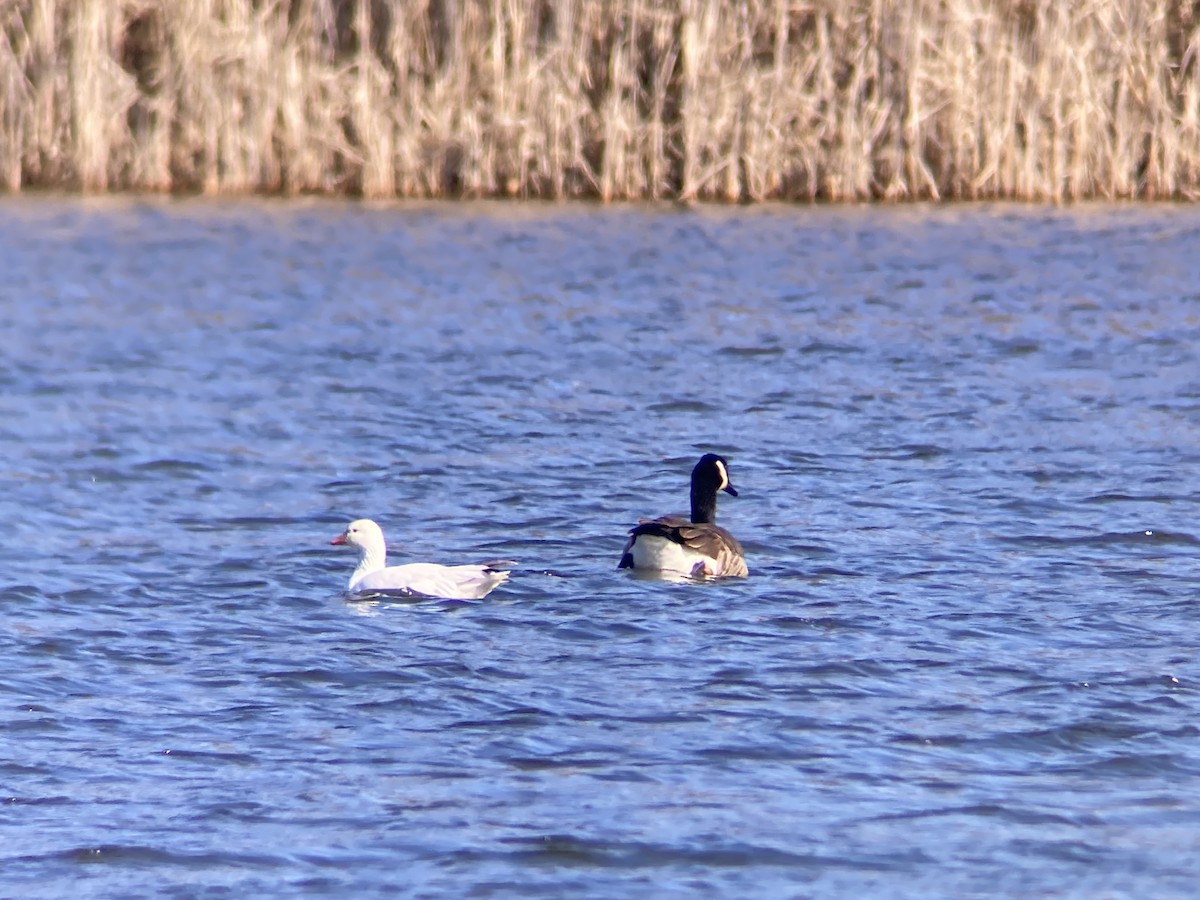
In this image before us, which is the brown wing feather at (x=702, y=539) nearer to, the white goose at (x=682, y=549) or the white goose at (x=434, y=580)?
the white goose at (x=682, y=549)

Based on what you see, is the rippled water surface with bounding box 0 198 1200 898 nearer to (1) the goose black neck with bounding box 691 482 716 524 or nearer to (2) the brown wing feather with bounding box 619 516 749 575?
(2) the brown wing feather with bounding box 619 516 749 575

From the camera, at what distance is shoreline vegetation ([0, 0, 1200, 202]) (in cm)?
1981

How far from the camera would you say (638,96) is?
20172 millimetres

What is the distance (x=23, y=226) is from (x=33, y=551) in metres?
11.2

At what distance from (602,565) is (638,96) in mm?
11523

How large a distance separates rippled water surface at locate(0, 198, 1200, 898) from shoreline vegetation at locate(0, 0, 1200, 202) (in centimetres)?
107

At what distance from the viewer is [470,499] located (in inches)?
427

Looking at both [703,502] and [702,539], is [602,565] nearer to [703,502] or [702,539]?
[702,539]

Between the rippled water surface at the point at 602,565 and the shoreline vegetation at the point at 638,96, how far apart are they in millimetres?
1073

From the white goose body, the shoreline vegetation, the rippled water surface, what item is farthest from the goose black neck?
the shoreline vegetation

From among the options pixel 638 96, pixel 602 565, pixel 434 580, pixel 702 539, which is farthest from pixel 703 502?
pixel 638 96

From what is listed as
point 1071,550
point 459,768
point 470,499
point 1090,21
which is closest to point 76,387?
point 470,499

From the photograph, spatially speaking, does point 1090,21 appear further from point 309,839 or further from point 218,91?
point 309,839

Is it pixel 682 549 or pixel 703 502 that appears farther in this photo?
pixel 703 502
